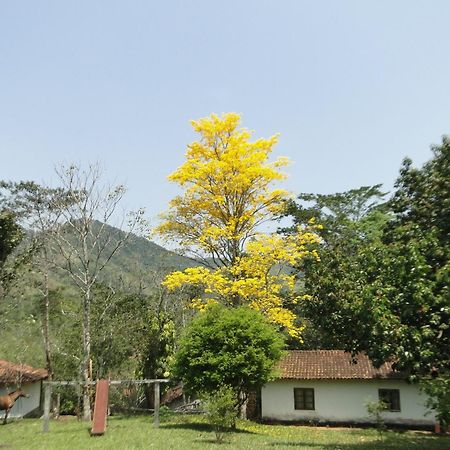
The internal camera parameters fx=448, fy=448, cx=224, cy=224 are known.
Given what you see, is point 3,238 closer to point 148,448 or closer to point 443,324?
point 148,448

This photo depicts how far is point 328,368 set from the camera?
86.4 ft

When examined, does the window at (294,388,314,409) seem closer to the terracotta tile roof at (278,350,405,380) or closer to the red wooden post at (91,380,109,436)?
the terracotta tile roof at (278,350,405,380)

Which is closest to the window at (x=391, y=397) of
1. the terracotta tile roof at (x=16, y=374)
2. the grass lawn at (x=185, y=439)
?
the grass lawn at (x=185, y=439)

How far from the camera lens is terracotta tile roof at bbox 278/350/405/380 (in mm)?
25141

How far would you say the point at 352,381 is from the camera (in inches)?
998

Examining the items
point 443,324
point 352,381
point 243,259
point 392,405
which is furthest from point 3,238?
point 392,405

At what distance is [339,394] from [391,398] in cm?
279

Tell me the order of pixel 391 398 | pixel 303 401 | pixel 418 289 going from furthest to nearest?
pixel 303 401 → pixel 391 398 → pixel 418 289

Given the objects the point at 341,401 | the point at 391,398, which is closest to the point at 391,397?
the point at 391,398

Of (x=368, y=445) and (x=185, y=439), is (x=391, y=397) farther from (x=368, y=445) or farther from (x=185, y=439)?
(x=185, y=439)

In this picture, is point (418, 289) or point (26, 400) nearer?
point (418, 289)

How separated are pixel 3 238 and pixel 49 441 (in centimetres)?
830

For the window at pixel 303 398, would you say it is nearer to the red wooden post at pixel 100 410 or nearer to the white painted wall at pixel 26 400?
the red wooden post at pixel 100 410

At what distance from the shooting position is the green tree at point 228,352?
1930cm
